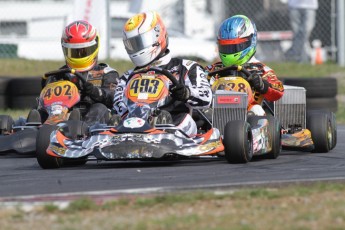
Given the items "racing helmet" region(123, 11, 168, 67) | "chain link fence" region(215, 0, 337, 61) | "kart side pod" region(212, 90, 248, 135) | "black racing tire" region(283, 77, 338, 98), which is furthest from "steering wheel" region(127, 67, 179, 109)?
"chain link fence" region(215, 0, 337, 61)

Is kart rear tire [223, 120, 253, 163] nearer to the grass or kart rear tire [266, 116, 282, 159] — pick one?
kart rear tire [266, 116, 282, 159]

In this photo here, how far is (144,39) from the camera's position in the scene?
921 cm

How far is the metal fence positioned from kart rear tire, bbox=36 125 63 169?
9.58 m

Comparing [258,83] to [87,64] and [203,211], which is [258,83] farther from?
[203,211]

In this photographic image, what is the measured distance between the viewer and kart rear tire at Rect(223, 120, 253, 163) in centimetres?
839

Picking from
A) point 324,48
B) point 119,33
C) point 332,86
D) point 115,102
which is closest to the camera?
point 115,102

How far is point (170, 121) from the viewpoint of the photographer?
866 cm

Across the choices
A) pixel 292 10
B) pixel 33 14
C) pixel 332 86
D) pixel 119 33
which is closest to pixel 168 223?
pixel 332 86

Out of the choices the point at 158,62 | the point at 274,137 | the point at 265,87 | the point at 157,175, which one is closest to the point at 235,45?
the point at 265,87

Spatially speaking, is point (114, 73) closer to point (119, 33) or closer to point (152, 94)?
point (152, 94)

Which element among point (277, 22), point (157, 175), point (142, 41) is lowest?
point (157, 175)

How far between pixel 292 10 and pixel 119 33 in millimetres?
4318

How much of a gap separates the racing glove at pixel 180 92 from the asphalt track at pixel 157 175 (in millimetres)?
543

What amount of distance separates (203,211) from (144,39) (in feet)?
12.0
